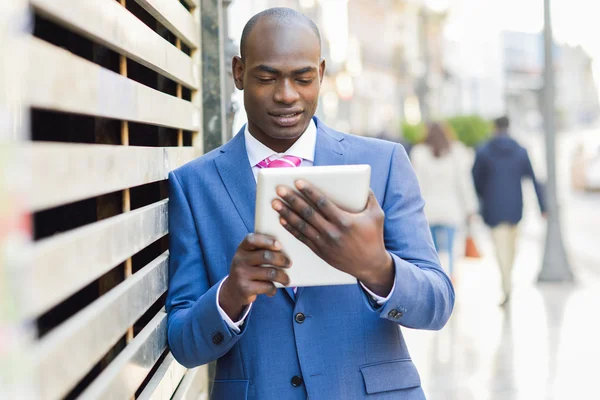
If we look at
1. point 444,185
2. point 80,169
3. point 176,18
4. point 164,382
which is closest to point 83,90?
point 80,169

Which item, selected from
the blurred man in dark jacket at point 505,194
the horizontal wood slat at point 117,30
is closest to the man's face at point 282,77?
the horizontal wood slat at point 117,30

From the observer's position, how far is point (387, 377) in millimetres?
2180

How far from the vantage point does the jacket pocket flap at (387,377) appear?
7.09 ft

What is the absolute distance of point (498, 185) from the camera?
9.83 m

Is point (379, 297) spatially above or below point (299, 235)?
below

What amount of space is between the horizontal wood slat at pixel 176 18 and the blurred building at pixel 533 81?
68.9 m

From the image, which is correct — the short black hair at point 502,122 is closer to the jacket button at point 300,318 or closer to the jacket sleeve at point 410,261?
the jacket sleeve at point 410,261

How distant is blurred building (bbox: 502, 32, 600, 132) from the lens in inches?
3019

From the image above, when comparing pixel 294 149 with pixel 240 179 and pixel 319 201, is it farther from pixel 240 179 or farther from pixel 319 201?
pixel 319 201

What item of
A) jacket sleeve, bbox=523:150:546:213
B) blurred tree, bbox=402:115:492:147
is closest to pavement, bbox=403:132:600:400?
jacket sleeve, bbox=523:150:546:213

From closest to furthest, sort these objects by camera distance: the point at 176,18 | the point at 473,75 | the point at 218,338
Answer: the point at 218,338 → the point at 176,18 → the point at 473,75

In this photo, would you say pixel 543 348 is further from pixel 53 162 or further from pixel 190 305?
pixel 53 162

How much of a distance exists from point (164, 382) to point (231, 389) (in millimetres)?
325

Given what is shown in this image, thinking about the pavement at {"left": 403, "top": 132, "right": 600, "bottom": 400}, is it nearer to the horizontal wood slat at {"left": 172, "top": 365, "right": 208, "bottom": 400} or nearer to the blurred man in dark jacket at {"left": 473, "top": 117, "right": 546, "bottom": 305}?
the blurred man in dark jacket at {"left": 473, "top": 117, "right": 546, "bottom": 305}
